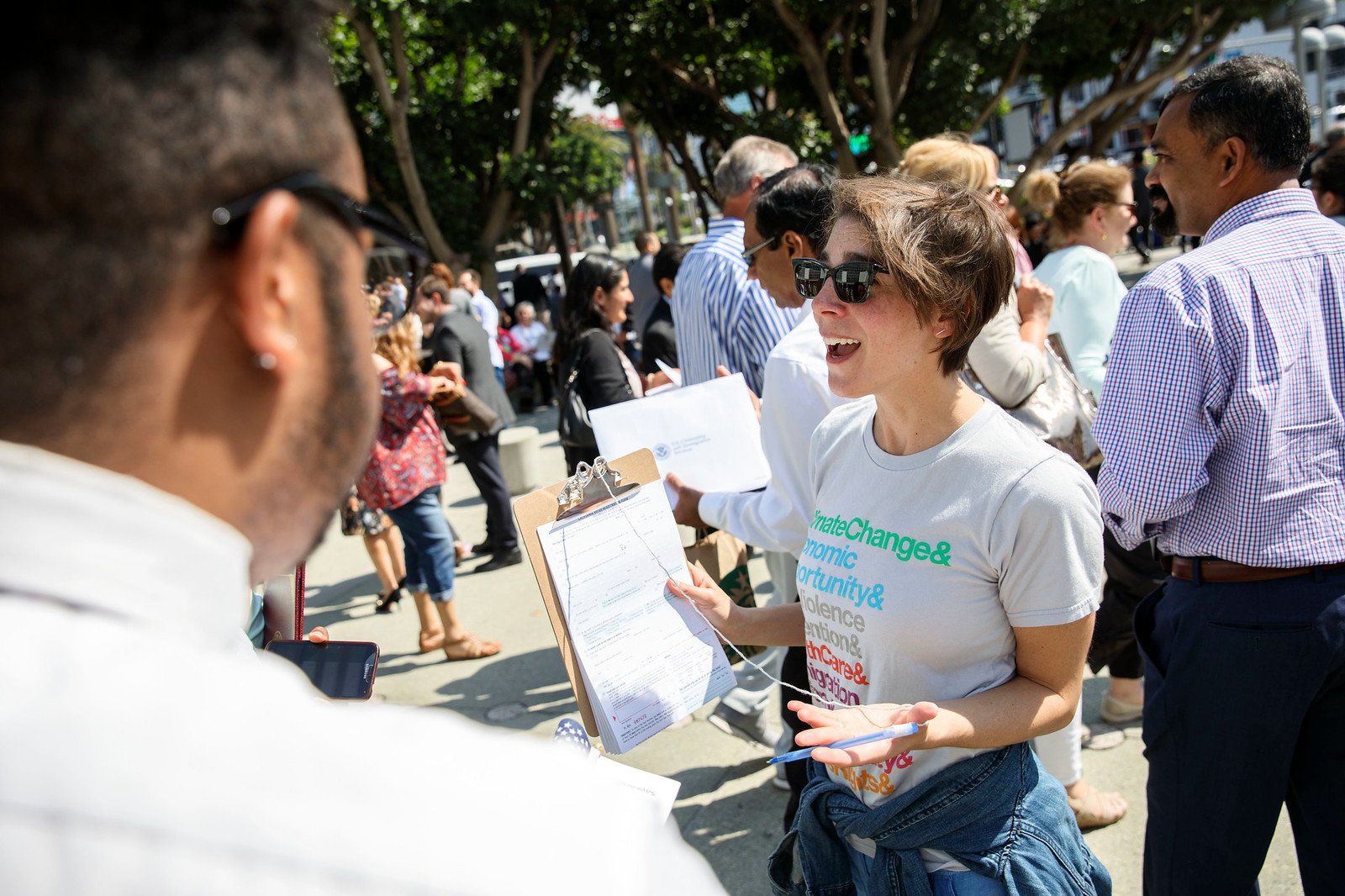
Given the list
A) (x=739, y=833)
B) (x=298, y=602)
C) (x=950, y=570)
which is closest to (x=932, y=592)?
(x=950, y=570)

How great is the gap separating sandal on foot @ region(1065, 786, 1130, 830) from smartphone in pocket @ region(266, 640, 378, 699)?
2.45 metres

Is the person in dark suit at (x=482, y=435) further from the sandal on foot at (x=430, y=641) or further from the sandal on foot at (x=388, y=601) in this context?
the sandal on foot at (x=430, y=641)

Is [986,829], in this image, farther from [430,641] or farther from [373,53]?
[373,53]

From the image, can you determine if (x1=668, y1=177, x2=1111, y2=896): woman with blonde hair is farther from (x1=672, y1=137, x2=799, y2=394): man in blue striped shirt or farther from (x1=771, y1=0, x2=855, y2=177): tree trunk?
(x1=771, y1=0, x2=855, y2=177): tree trunk

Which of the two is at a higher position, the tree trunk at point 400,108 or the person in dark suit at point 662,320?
the tree trunk at point 400,108

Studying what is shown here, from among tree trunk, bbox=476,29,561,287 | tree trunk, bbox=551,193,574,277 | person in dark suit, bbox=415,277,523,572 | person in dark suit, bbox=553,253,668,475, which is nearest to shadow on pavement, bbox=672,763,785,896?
person in dark suit, bbox=553,253,668,475

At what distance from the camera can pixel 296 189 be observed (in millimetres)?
682

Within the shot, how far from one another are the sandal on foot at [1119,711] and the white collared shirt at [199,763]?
3724 millimetres

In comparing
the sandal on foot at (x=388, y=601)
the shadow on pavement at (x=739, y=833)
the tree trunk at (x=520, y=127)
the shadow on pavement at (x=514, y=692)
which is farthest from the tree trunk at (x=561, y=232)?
the shadow on pavement at (x=739, y=833)

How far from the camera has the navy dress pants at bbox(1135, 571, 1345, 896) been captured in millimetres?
2051

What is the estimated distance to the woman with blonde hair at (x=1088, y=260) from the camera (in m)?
3.87

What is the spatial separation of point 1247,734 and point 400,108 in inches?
557

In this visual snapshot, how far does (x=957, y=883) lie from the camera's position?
1.74 meters

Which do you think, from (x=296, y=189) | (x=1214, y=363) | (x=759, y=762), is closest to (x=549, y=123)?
(x=759, y=762)
